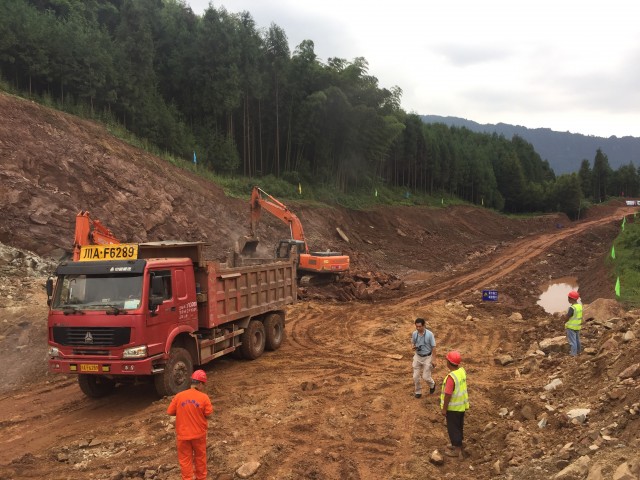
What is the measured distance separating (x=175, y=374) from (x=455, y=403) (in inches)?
197

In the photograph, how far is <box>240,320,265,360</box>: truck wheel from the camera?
38.0ft

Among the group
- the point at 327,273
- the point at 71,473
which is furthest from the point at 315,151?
the point at 71,473

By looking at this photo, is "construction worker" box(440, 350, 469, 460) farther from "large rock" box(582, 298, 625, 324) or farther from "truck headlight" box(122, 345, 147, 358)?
"large rock" box(582, 298, 625, 324)

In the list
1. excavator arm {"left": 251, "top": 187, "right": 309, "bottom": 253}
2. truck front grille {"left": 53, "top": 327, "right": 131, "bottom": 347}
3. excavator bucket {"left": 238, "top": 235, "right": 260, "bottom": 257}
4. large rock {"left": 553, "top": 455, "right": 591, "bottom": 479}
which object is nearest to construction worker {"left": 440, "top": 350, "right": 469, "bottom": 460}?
large rock {"left": 553, "top": 455, "right": 591, "bottom": 479}

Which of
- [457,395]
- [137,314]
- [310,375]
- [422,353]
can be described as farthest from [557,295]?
[137,314]

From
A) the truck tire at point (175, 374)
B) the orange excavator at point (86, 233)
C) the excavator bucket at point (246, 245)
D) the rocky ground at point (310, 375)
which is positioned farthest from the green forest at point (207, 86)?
the truck tire at point (175, 374)

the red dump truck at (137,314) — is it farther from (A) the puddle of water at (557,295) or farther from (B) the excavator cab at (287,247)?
(A) the puddle of water at (557,295)

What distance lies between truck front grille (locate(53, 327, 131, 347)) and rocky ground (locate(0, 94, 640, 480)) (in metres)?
1.34

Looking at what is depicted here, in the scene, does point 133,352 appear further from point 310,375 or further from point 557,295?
point 557,295

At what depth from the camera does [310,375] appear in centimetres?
1064

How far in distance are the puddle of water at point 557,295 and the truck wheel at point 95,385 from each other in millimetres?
15887

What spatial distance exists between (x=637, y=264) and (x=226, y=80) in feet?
83.9

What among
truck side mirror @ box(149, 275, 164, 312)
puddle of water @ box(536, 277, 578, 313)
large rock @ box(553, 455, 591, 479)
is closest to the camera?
large rock @ box(553, 455, 591, 479)

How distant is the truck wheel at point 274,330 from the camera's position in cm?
1262
